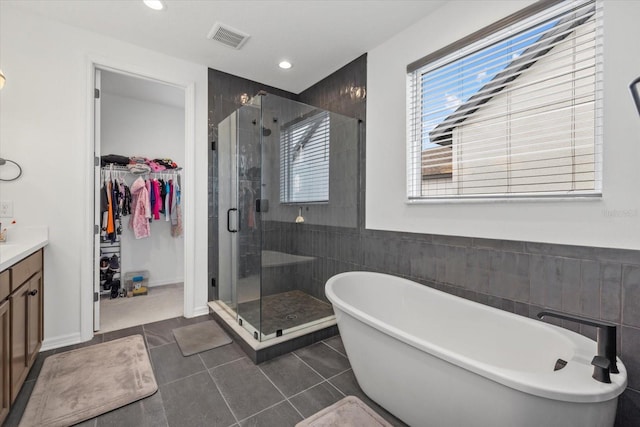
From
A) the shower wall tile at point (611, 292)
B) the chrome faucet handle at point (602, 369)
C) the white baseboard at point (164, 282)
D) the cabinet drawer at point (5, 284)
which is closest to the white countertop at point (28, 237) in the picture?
the cabinet drawer at point (5, 284)

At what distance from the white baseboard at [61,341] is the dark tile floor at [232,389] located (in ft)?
0.25

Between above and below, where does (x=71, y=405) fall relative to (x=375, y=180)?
below

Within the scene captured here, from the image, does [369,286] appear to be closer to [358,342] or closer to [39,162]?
[358,342]

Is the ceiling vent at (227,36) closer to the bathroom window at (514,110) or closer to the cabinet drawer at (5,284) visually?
the bathroom window at (514,110)

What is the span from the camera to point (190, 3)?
6.64ft

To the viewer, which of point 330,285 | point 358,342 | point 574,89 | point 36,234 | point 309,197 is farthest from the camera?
point 309,197

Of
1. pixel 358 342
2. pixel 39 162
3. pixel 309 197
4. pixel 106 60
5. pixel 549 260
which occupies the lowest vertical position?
pixel 358 342

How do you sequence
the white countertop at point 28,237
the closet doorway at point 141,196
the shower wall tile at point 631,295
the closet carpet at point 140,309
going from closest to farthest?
1. the shower wall tile at point 631,295
2. the white countertop at point 28,237
3. the closet carpet at point 140,309
4. the closet doorway at point 141,196

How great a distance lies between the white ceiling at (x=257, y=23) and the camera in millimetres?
2047

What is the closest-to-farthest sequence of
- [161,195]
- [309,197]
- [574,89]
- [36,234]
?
1. [574,89]
2. [36,234]
3. [309,197]
4. [161,195]

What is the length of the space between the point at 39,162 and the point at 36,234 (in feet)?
1.86

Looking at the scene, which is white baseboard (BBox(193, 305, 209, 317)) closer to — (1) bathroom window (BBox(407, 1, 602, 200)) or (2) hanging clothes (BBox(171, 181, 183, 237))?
(2) hanging clothes (BBox(171, 181, 183, 237))

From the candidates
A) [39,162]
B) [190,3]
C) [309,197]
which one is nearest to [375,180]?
[309,197]

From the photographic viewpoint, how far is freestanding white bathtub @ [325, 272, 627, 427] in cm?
96
